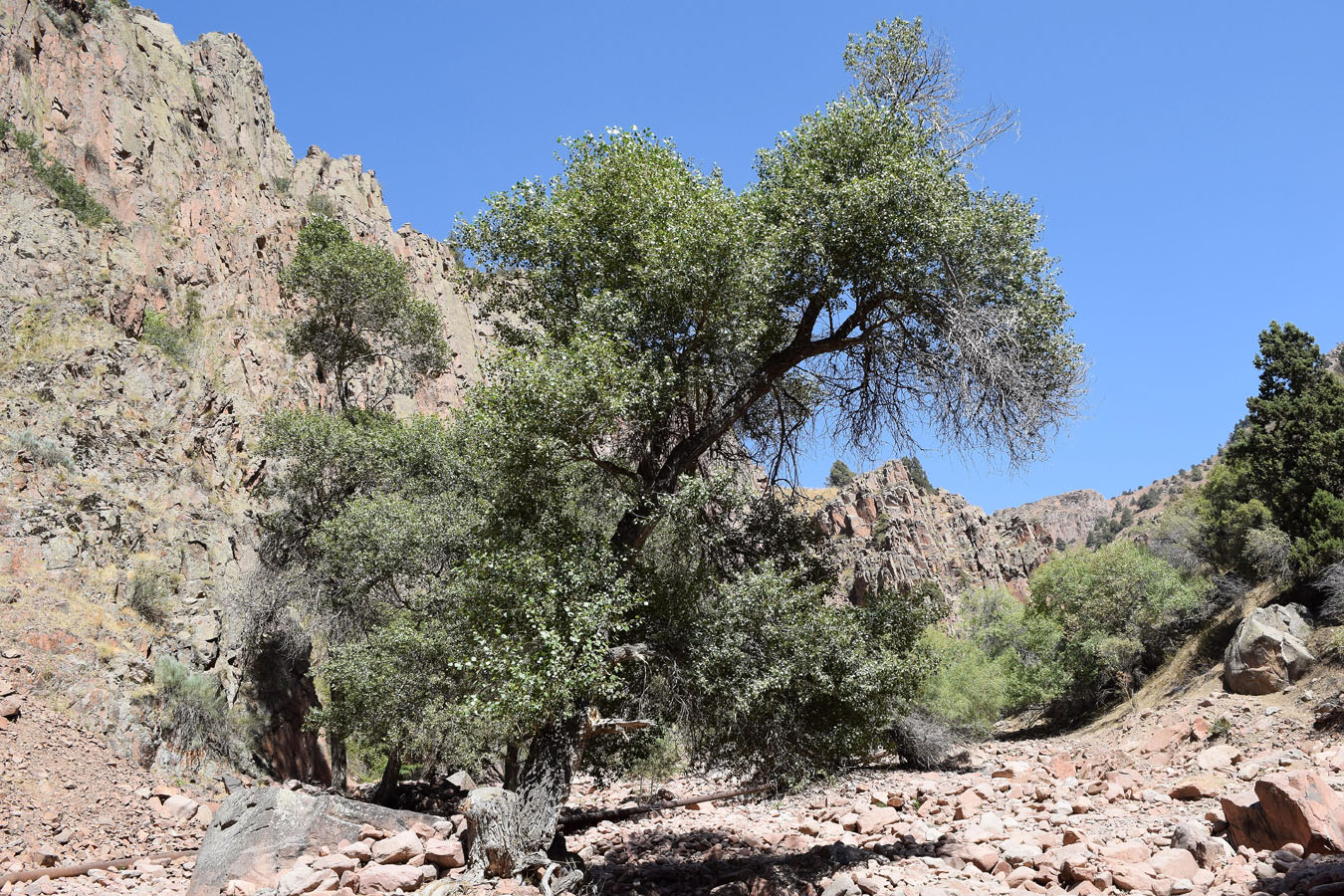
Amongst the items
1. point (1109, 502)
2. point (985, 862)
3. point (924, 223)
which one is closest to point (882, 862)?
point (985, 862)

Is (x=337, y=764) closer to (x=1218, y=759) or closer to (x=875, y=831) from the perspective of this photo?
(x=875, y=831)

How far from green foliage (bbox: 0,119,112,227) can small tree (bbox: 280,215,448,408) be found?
8.66 metres

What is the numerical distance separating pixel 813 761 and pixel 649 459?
4.69 metres

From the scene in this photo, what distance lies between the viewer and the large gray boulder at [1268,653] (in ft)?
74.0

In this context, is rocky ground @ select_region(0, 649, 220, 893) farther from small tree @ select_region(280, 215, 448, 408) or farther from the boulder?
small tree @ select_region(280, 215, 448, 408)

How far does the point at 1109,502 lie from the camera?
132875 millimetres

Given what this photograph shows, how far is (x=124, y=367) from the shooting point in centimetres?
2291

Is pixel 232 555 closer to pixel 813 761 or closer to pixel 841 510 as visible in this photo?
pixel 813 761

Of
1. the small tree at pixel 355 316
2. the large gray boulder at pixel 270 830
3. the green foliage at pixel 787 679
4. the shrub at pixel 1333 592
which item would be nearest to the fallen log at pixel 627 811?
the large gray boulder at pixel 270 830

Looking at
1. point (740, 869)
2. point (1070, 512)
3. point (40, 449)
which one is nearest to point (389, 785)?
point (40, 449)

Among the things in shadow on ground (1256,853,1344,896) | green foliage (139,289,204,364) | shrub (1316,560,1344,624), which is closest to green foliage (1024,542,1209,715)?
shrub (1316,560,1344,624)

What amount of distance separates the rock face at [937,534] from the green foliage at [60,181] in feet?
217

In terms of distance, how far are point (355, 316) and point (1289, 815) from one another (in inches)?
1527

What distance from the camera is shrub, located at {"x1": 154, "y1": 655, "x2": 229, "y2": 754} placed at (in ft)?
57.6
